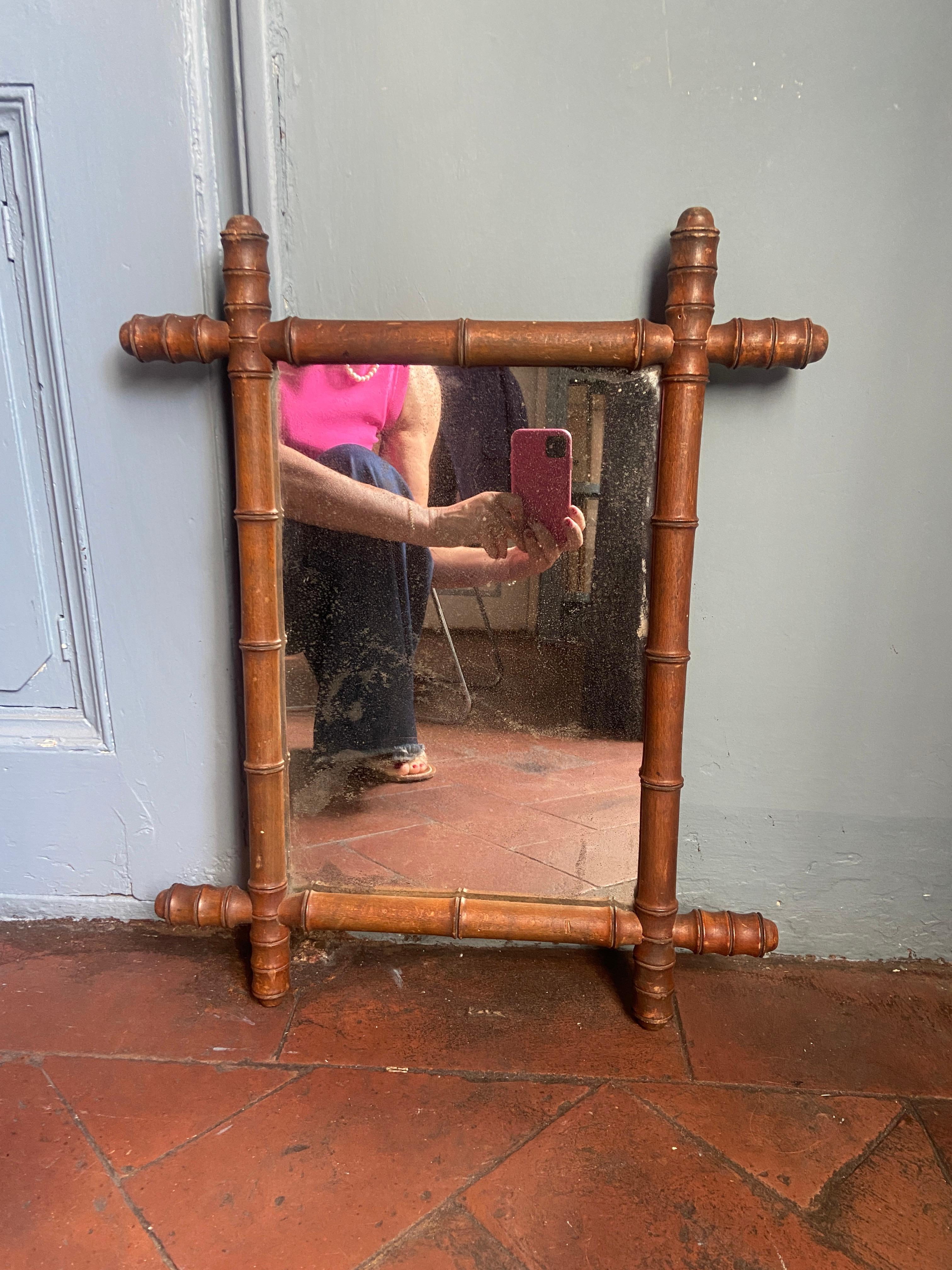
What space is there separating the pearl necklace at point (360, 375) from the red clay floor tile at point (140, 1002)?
103cm

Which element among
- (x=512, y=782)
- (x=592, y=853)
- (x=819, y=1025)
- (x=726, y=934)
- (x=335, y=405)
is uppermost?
(x=335, y=405)

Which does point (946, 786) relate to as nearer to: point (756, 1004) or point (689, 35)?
point (756, 1004)

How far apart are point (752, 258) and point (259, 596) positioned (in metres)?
0.93

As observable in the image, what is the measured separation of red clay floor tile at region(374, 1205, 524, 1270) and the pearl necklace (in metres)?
1.14

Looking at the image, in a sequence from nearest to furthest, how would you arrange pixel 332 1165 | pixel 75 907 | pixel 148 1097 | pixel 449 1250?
pixel 449 1250
pixel 332 1165
pixel 148 1097
pixel 75 907

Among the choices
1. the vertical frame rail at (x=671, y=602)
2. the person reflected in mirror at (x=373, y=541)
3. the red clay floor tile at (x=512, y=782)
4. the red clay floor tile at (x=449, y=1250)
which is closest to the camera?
the red clay floor tile at (x=449, y=1250)

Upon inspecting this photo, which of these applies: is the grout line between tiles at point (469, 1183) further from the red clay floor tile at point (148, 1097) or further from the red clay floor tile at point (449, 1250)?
the red clay floor tile at point (148, 1097)

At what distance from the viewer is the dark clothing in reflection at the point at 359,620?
1.31 meters

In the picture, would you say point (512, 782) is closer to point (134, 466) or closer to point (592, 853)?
point (592, 853)

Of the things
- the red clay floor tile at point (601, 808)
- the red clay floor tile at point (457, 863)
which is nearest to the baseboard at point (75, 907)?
the red clay floor tile at point (457, 863)

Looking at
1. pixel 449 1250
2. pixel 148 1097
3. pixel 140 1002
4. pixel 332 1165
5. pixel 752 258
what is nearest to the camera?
pixel 449 1250

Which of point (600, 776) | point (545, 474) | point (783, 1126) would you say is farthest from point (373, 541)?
point (783, 1126)

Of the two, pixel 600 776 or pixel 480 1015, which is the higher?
A: pixel 600 776

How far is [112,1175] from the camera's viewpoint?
3.34ft
